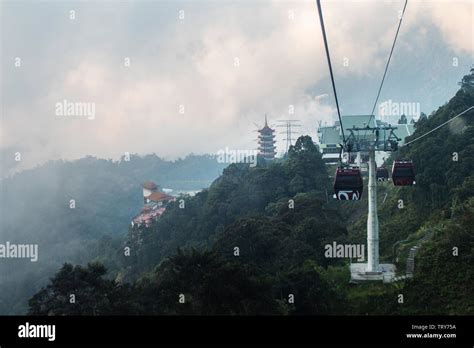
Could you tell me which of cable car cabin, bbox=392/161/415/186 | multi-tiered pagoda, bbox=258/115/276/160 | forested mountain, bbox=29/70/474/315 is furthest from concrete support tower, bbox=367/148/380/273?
multi-tiered pagoda, bbox=258/115/276/160

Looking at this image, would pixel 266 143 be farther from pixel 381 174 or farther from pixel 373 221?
pixel 373 221

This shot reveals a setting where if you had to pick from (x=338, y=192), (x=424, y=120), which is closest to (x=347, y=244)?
(x=338, y=192)

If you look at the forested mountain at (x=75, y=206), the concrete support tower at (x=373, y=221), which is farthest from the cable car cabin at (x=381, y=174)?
the forested mountain at (x=75, y=206)

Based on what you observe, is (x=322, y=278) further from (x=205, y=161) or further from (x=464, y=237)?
(x=205, y=161)

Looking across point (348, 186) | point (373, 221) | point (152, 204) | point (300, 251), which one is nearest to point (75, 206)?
point (152, 204)

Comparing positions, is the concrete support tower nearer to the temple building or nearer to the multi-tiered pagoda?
the temple building

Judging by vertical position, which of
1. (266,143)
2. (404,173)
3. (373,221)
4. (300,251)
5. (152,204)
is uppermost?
(266,143)
